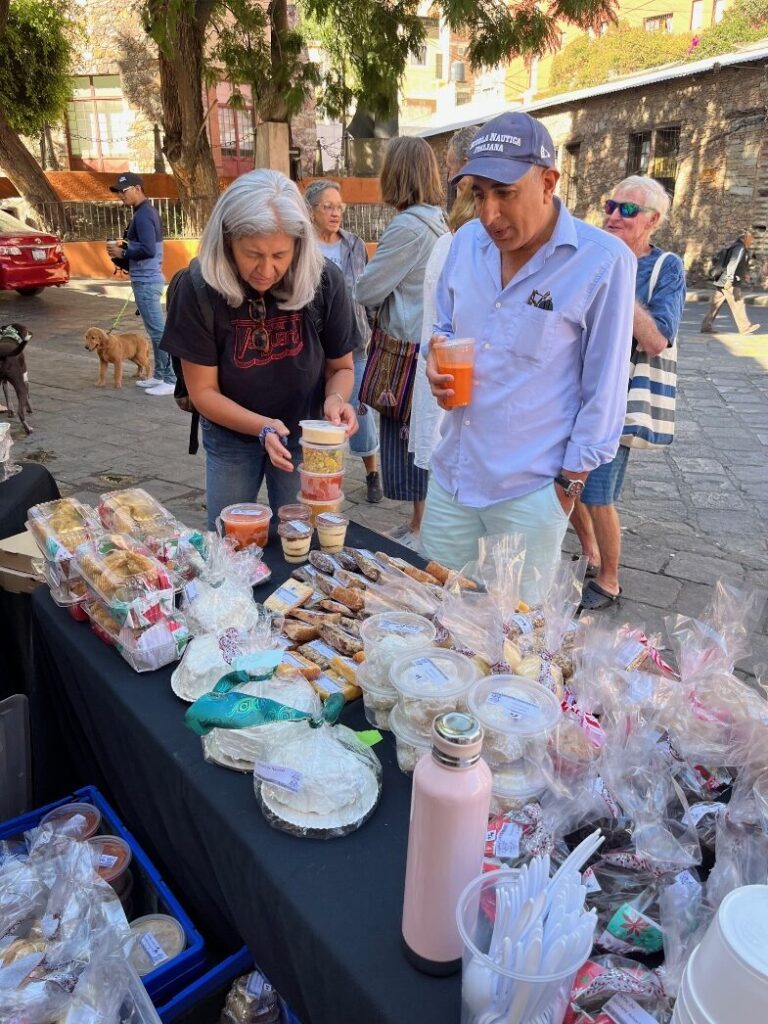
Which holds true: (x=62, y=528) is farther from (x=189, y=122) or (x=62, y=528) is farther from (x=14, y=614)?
(x=189, y=122)

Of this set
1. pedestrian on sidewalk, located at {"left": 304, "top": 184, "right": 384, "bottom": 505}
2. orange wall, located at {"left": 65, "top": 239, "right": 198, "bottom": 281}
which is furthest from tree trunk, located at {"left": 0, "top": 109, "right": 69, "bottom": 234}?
pedestrian on sidewalk, located at {"left": 304, "top": 184, "right": 384, "bottom": 505}

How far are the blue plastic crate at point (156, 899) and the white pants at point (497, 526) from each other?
3.74ft

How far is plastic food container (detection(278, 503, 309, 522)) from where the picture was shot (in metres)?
2.25

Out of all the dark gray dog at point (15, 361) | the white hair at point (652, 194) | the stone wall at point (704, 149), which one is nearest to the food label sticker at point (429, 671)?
the white hair at point (652, 194)

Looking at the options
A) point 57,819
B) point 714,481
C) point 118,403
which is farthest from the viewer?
point 118,403

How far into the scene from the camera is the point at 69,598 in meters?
1.92

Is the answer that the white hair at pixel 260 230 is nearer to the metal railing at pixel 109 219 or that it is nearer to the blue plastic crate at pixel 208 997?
the blue plastic crate at pixel 208 997

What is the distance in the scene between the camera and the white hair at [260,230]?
211cm

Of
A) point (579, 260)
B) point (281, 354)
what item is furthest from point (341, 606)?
point (579, 260)

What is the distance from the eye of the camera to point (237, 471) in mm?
2625

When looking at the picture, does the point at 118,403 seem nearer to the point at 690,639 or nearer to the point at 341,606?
the point at 341,606

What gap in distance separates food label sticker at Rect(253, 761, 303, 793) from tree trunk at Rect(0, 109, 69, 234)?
54.6 ft

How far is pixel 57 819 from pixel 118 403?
19.9 ft

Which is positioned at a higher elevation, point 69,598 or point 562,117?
point 562,117
